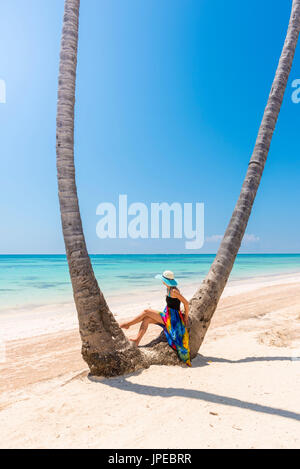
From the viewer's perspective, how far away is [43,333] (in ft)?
28.6

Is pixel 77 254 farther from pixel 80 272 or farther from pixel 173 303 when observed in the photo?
pixel 173 303

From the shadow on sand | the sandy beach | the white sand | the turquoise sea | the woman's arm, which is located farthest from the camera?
the turquoise sea

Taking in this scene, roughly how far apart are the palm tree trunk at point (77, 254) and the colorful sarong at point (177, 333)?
0.89 meters

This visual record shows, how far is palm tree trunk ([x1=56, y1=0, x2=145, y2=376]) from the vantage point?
440 centimetres

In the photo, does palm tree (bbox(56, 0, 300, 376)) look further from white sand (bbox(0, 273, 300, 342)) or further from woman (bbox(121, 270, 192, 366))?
white sand (bbox(0, 273, 300, 342))

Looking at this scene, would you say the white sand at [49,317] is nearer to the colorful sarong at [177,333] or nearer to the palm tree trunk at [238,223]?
the colorful sarong at [177,333]

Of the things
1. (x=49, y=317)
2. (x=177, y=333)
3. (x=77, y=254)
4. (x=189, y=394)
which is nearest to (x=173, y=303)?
(x=177, y=333)

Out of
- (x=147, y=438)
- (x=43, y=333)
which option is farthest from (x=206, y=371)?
(x=43, y=333)

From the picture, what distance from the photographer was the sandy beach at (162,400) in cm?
308

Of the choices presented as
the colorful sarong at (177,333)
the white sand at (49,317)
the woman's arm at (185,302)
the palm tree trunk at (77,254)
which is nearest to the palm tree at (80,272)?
the palm tree trunk at (77,254)

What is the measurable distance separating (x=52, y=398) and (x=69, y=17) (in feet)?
17.5

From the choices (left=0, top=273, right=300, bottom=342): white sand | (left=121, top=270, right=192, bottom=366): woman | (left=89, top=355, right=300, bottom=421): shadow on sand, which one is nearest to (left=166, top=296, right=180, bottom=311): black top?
(left=121, top=270, right=192, bottom=366): woman

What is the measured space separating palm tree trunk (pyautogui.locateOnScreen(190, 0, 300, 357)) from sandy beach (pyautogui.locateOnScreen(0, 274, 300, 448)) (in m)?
0.79

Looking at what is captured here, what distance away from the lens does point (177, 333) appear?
16.7 feet
